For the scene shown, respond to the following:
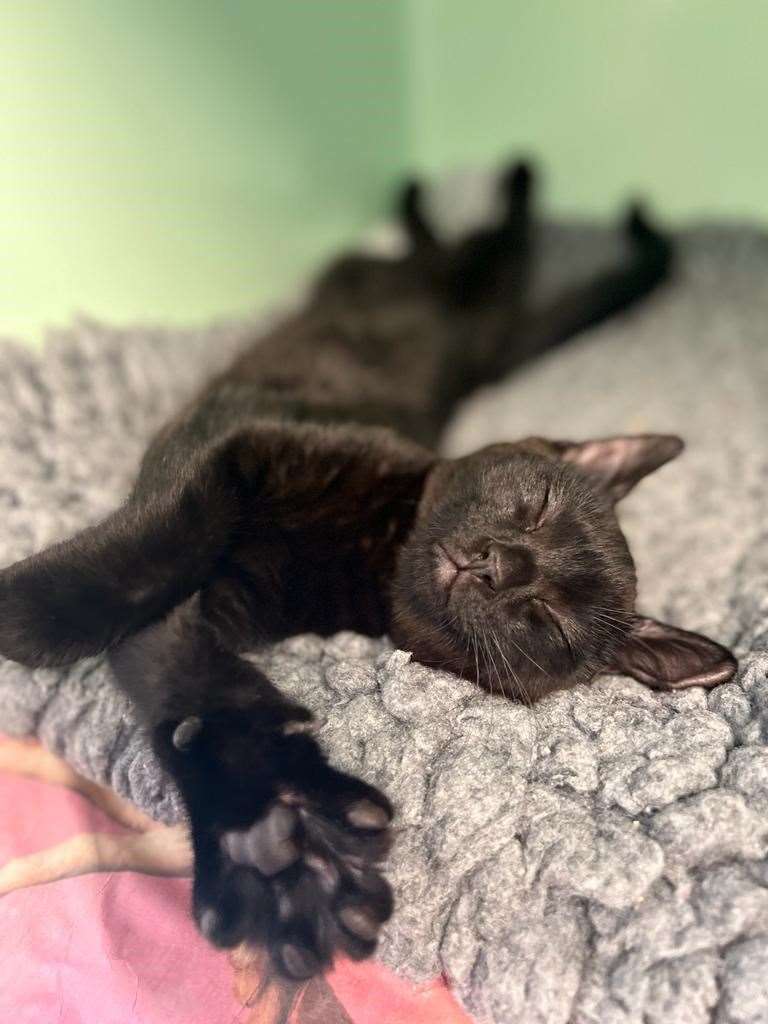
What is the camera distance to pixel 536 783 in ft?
2.34

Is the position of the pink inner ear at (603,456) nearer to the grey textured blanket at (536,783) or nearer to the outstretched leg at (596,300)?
the grey textured blanket at (536,783)

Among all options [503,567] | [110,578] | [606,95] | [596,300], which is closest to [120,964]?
[110,578]

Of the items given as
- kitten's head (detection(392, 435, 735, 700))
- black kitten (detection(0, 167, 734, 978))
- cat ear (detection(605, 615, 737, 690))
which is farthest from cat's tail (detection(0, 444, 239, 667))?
cat ear (detection(605, 615, 737, 690))

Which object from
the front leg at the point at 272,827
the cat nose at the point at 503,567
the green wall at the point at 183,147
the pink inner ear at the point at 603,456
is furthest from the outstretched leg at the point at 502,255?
the front leg at the point at 272,827

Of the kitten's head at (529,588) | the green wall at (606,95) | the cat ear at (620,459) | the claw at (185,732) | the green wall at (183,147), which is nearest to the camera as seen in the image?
the claw at (185,732)

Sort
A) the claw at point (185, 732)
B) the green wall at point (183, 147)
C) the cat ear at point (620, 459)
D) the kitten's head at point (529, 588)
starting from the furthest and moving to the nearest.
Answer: the green wall at point (183, 147) → the cat ear at point (620, 459) → the kitten's head at point (529, 588) → the claw at point (185, 732)

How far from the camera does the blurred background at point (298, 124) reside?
3.89 ft

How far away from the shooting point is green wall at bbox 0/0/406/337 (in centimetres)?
115

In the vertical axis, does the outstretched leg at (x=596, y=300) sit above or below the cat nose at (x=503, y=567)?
above

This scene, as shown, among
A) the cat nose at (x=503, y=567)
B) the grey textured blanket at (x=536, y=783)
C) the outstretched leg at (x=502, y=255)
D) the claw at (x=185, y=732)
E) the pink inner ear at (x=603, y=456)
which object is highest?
the outstretched leg at (x=502, y=255)

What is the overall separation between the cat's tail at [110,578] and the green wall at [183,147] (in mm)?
541

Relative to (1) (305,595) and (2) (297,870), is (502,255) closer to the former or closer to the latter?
(1) (305,595)

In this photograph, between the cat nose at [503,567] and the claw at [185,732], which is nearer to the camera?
the claw at [185,732]

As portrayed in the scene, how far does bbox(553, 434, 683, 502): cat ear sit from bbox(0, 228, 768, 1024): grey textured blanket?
166 mm
